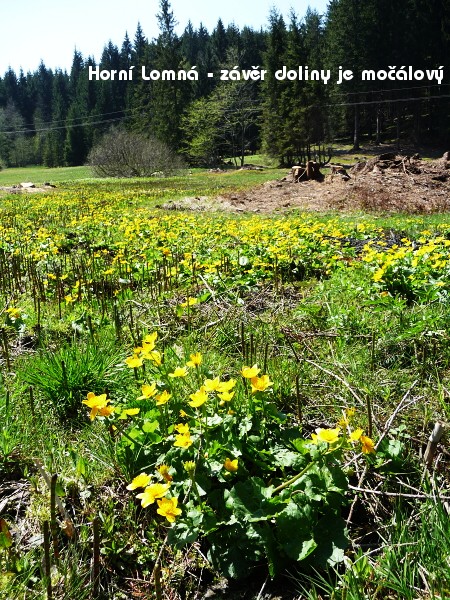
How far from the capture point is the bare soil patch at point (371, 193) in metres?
14.8

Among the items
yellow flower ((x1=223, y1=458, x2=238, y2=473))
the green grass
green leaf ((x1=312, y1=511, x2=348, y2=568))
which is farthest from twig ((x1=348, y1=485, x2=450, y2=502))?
the green grass

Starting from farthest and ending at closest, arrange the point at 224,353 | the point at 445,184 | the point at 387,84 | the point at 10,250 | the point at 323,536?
the point at 387,84, the point at 445,184, the point at 10,250, the point at 224,353, the point at 323,536

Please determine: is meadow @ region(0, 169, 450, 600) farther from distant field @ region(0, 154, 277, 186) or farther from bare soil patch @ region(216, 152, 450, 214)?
distant field @ region(0, 154, 277, 186)

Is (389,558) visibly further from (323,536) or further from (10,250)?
(10,250)

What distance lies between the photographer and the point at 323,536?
1630 mm

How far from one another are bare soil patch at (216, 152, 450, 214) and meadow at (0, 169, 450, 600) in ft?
37.2

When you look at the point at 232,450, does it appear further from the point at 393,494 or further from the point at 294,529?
the point at 393,494

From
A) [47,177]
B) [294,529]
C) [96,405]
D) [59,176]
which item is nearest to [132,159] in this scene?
[59,176]

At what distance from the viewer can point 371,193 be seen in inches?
613

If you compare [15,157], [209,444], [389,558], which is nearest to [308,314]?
[209,444]

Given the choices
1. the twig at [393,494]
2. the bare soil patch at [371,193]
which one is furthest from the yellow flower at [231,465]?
the bare soil patch at [371,193]

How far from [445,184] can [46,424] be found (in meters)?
17.9

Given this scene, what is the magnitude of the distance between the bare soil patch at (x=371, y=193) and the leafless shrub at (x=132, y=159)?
29.1m

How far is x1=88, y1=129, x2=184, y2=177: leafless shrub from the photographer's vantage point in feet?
156
